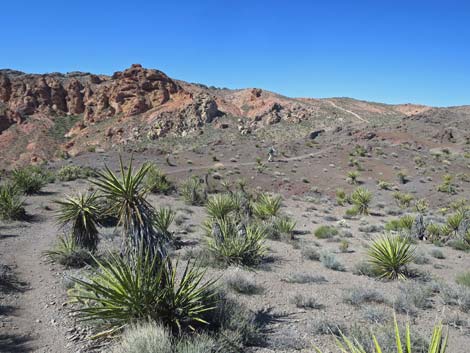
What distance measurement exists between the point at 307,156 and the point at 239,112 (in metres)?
32.5

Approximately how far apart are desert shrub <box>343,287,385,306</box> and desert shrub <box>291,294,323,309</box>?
0.74 m

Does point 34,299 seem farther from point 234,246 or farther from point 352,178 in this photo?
point 352,178

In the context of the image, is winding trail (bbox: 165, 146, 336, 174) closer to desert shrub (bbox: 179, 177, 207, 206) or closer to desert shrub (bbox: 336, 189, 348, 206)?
desert shrub (bbox: 179, 177, 207, 206)

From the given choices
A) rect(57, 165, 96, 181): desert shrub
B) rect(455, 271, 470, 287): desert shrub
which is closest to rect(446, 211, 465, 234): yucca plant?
rect(455, 271, 470, 287): desert shrub

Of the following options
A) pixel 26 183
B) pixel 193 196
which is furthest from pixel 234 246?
pixel 26 183

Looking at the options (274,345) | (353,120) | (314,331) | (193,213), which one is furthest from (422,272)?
(353,120)

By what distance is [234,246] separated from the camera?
980 cm

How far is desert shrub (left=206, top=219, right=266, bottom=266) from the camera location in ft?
32.0

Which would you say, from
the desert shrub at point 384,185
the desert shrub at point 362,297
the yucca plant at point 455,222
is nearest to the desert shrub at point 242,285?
the desert shrub at point 362,297

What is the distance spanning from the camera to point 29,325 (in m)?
5.63

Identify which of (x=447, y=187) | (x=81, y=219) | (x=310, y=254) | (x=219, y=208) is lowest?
(x=310, y=254)

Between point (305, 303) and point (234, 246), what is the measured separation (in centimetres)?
307

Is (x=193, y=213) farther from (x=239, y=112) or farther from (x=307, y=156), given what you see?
(x=239, y=112)

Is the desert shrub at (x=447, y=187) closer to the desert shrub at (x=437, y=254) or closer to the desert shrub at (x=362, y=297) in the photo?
the desert shrub at (x=437, y=254)
